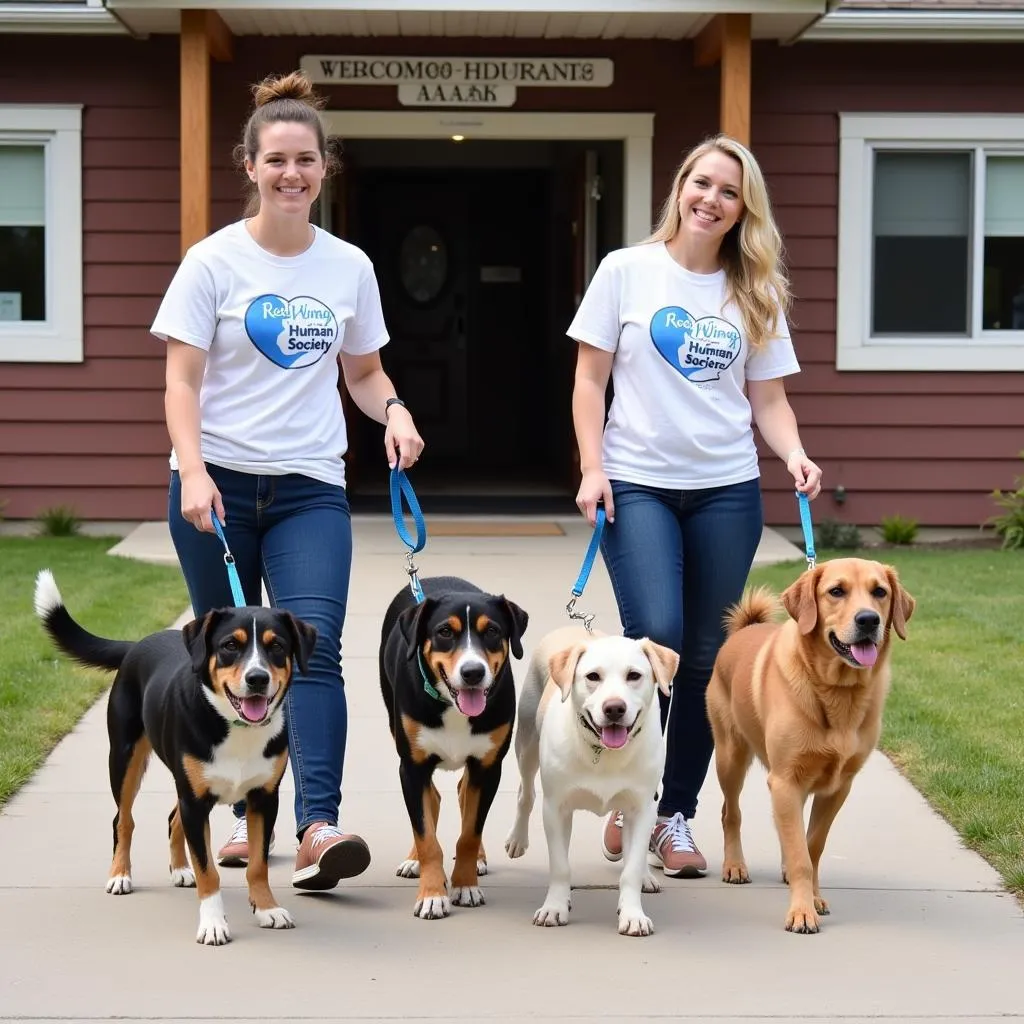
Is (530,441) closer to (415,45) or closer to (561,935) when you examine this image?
(415,45)

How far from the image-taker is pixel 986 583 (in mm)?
10055

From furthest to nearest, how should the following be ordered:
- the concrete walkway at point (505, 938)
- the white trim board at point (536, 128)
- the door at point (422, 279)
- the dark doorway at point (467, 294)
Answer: the door at point (422, 279) < the dark doorway at point (467, 294) < the white trim board at point (536, 128) < the concrete walkway at point (505, 938)

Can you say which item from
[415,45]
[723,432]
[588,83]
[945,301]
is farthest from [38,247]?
[723,432]

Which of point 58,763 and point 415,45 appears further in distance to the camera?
point 415,45

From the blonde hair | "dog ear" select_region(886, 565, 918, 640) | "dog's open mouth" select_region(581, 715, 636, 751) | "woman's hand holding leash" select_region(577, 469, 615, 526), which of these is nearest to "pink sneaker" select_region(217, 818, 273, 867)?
"dog's open mouth" select_region(581, 715, 636, 751)

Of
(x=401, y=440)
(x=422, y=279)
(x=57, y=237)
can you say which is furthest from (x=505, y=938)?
(x=422, y=279)

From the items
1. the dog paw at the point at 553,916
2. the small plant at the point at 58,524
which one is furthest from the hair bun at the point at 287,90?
the small plant at the point at 58,524

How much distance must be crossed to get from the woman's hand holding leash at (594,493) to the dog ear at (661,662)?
1.66ft

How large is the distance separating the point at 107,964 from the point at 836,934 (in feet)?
5.87

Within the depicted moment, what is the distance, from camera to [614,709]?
4.04 metres

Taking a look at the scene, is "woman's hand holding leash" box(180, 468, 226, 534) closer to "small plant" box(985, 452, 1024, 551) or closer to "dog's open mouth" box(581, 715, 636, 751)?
"dog's open mouth" box(581, 715, 636, 751)

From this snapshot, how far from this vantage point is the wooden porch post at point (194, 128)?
406 inches

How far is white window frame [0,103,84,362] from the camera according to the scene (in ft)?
38.7

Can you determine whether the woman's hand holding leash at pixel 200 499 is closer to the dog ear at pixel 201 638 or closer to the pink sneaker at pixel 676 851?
the dog ear at pixel 201 638
